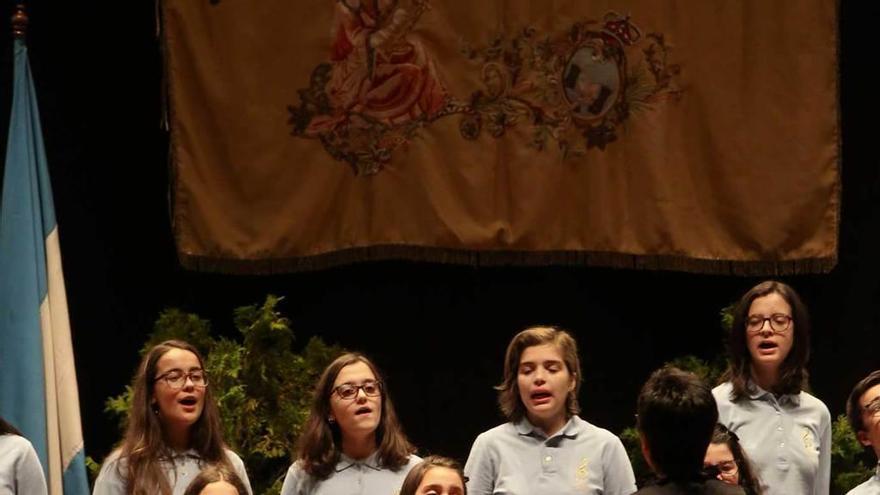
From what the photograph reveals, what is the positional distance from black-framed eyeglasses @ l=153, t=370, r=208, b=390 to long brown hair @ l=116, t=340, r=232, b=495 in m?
0.04

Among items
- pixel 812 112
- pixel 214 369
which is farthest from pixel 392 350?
pixel 812 112

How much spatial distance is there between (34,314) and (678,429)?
3.15 metres

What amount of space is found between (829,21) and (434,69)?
1.68m

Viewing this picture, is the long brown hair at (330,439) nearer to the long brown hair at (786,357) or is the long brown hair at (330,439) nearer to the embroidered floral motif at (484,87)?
the long brown hair at (786,357)

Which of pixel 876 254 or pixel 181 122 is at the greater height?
pixel 181 122

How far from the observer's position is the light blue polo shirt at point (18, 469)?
4574mm

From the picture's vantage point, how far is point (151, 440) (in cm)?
476

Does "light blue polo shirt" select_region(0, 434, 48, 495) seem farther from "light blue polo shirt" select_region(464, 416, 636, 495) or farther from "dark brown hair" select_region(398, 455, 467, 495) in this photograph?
"light blue polo shirt" select_region(464, 416, 636, 495)

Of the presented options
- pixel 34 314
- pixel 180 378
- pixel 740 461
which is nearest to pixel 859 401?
pixel 740 461

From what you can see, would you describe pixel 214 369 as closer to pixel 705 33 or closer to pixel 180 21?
pixel 180 21

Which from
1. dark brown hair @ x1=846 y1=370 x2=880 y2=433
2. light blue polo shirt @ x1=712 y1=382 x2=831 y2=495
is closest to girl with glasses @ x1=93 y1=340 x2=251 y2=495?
light blue polo shirt @ x1=712 y1=382 x2=831 y2=495

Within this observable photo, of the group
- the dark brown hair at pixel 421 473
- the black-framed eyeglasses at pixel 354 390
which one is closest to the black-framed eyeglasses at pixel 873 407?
the dark brown hair at pixel 421 473

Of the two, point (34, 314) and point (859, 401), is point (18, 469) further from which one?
point (859, 401)

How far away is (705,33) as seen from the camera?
21.1 feet
